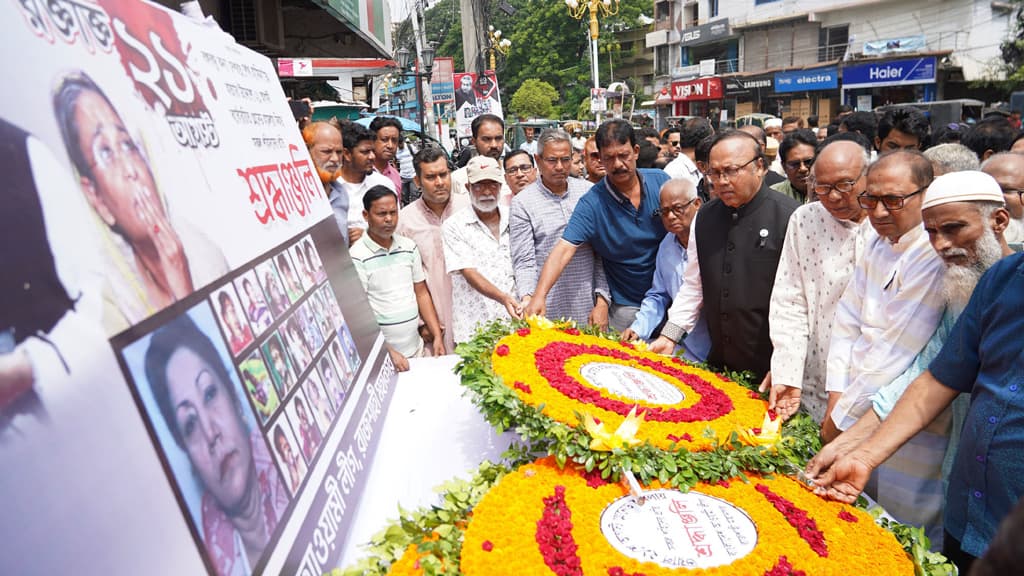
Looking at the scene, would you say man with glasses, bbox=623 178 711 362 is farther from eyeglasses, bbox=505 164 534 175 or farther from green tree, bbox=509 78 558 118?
green tree, bbox=509 78 558 118

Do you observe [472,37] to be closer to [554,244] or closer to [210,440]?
[554,244]

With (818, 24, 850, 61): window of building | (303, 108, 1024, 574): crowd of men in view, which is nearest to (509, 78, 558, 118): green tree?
(818, 24, 850, 61): window of building

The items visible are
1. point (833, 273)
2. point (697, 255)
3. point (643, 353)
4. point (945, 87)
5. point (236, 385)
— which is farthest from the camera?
point (945, 87)

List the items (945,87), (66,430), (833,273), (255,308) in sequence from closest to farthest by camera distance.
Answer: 1. (66,430)
2. (255,308)
3. (833,273)
4. (945,87)

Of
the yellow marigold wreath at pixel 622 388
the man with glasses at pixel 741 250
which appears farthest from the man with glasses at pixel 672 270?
the yellow marigold wreath at pixel 622 388

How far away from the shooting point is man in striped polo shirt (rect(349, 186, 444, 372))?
13.0 feet

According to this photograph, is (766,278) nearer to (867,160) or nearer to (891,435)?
(867,160)

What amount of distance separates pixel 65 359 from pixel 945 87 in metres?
36.4

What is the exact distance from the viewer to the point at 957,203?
2.05 meters

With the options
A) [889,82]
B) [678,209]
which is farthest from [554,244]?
[889,82]

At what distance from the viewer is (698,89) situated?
129ft

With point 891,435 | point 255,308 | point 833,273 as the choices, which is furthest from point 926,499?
point 255,308

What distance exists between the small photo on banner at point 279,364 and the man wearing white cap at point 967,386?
5.20ft

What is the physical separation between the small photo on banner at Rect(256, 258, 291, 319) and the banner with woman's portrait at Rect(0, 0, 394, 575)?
12mm
